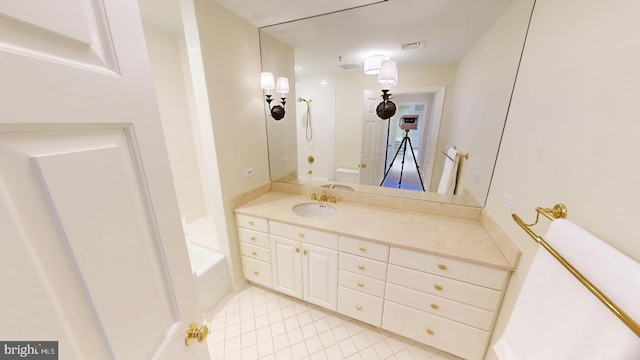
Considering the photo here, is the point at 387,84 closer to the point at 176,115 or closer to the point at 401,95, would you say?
the point at 401,95

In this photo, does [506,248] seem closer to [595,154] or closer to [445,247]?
[445,247]

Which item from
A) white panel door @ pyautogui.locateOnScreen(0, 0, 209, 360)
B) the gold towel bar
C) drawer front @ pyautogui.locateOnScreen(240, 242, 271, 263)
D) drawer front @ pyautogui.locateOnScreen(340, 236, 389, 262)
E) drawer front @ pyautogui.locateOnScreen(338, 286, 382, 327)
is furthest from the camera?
drawer front @ pyautogui.locateOnScreen(240, 242, 271, 263)

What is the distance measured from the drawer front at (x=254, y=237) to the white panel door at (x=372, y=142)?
100cm

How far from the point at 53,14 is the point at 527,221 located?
1623 mm

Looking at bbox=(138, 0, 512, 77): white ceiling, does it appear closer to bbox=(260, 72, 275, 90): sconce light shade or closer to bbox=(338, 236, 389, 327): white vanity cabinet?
bbox=(260, 72, 275, 90): sconce light shade

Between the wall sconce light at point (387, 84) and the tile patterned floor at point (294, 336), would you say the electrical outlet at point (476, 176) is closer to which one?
the wall sconce light at point (387, 84)

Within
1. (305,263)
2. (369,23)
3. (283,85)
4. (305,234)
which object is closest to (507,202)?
(305,234)

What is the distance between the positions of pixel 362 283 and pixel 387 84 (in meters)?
1.48

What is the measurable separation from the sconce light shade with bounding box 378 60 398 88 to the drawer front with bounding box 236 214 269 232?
55.5 inches

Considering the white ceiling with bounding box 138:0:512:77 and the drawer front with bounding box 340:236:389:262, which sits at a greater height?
the white ceiling with bounding box 138:0:512:77

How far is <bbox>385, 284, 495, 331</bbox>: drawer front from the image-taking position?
1.19m

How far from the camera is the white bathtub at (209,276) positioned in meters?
1.64

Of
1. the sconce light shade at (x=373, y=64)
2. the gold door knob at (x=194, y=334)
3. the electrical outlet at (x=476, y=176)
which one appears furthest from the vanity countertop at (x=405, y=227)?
the sconce light shade at (x=373, y=64)

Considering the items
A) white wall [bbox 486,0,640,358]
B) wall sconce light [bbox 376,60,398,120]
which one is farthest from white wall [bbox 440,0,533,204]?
wall sconce light [bbox 376,60,398,120]
